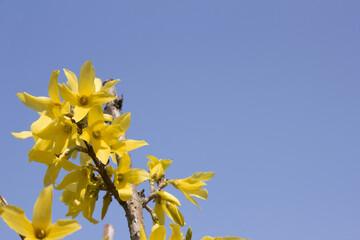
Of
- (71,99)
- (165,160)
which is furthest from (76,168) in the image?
(165,160)

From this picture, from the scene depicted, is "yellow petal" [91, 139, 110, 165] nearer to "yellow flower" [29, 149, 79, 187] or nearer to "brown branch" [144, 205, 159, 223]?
"yellow flower" [29, 149, 79, 187]

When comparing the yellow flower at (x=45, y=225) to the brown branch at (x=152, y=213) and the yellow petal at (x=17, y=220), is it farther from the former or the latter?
the brown branch at (x=152, y=213)

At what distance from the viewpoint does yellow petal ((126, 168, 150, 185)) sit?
→ 1.85m

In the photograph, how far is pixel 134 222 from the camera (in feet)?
6.05

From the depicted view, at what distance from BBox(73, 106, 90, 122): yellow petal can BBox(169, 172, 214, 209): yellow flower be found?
0.64 meters

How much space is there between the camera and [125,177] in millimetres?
1844

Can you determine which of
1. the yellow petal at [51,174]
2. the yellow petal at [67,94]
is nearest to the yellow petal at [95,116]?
the yellow petal at [67,94]

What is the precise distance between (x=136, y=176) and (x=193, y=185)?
38 cm

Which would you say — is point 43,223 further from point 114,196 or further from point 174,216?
point 174,216

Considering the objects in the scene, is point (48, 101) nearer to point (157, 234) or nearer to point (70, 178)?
point (70, 178)

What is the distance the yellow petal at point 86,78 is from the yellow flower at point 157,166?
1.62 ft

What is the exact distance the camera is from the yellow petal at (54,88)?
1.79 metres

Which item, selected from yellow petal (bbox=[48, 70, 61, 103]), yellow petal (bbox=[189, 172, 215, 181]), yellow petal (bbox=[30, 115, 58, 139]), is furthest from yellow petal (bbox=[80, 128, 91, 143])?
yellow petal (bbox=[189, 172, 215, 181])

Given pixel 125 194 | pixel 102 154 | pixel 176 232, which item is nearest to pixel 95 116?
pixel 102 154
